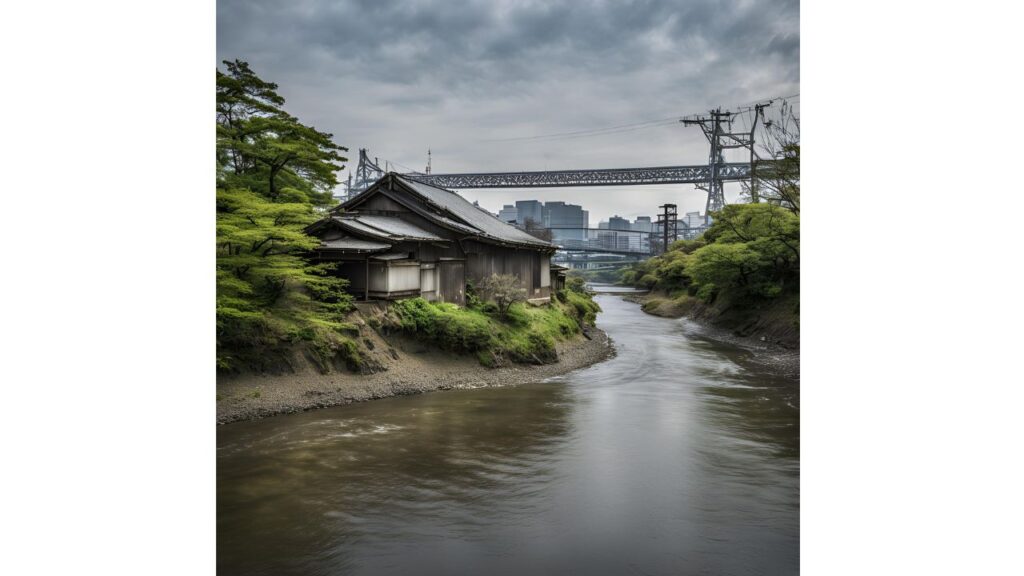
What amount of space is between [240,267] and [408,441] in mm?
5654

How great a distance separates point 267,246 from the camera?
43.7ft

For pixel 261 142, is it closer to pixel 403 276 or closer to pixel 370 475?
pixel 403 276

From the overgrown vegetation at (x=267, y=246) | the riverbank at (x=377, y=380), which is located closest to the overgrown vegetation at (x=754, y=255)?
the riverbank at (x=377, y=380)

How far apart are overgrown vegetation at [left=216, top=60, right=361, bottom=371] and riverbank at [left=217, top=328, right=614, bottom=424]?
402 millimetres

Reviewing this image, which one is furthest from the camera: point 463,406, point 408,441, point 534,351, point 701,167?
point 701,167

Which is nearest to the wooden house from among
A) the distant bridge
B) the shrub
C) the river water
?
the shrub

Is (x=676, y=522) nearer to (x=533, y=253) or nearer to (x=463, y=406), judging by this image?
(x=463, y=406)

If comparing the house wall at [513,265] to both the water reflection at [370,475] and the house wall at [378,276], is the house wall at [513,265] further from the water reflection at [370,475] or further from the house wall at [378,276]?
the water reflection at [370,475]

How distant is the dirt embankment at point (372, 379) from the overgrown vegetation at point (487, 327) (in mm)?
324

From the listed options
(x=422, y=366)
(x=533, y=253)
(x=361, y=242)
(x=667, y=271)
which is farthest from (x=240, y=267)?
(x=667, y=271)

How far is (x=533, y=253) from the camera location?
23969 millimetres

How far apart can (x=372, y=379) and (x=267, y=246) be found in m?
4.00

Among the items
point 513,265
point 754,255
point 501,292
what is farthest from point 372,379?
point 754,255

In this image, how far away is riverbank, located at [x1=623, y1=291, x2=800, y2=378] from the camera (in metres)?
19.3
